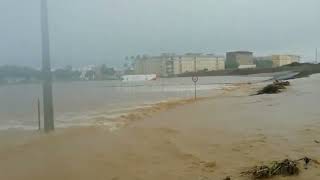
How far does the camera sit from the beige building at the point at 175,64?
579ft

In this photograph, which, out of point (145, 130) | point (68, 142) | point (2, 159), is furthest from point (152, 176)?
point (145, 130)

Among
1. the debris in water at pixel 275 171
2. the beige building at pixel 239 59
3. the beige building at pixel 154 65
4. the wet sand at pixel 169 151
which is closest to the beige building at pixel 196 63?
the beige building at pixel 154 65

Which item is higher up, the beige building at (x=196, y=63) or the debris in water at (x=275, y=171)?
the beige building at (x=196, y=63)

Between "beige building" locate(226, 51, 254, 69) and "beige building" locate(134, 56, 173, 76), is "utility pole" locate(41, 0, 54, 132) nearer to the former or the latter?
"beige building" locate(226, 51, 254, 69)

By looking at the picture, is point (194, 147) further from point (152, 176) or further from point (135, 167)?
point (152, 176)

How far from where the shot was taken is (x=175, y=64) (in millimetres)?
178125

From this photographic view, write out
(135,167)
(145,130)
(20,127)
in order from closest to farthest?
(135,167)
(145,130)
(20,127)

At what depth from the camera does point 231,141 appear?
26.6ft

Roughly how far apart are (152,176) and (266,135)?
3.44 meters

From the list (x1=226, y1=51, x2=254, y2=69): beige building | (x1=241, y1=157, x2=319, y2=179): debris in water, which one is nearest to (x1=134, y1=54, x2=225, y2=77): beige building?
(x1=226, y1=51, x2=254, y2=69): beige building

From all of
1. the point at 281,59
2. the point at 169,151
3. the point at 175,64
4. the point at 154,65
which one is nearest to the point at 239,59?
the point at 281,59

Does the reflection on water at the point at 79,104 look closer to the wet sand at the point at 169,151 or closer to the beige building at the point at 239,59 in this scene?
Result: the wet sand at the point at 169,151

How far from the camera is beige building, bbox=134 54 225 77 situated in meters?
177

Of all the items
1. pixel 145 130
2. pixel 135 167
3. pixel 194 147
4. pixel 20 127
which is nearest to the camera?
pixel 135 167
